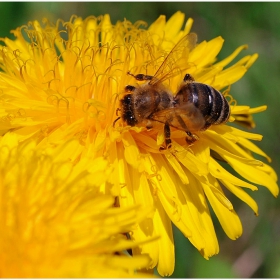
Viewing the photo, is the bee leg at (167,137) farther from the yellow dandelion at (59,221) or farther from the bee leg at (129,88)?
the yellow dandelion at (59,221)

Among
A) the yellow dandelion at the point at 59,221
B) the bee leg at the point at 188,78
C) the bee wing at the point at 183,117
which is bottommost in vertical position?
the yellow dandelion at the point at 59,221

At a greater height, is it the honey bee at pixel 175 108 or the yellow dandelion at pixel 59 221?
the honey bee at pixel 175 108

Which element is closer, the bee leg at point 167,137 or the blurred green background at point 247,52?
the bee leg at point 167,137

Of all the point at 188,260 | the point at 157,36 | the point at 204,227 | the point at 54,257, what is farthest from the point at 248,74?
the point at 54,257

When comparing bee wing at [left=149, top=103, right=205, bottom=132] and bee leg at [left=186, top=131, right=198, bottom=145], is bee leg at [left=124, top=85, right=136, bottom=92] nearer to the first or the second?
bee wing at [left=149, top=103, right=205, bottom=132]

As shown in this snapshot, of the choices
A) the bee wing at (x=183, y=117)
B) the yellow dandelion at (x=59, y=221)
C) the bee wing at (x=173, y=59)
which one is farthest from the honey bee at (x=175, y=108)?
the yellow dandelion at (x=59, y=221)

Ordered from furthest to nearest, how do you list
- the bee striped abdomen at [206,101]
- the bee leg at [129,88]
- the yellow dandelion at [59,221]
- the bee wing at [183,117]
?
the bee leg at [129,88] → the bee striped abdomen at [206,101] → the bee wing at [183,117] → the yellow dandelion at [59,221]

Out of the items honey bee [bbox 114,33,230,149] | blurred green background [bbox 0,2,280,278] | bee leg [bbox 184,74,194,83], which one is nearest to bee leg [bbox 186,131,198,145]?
honey bee [bbox 114,33,230,149]
